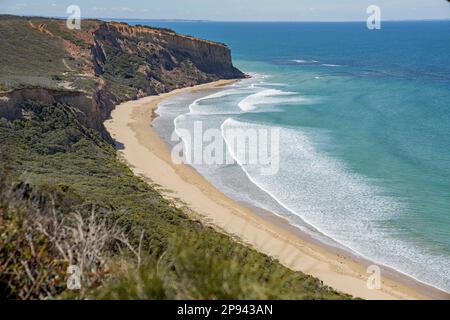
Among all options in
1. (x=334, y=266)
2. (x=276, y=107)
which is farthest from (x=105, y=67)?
(x=334, y=266)

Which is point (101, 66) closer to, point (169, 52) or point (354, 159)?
point (169, 52)

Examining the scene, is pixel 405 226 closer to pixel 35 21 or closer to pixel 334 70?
pixel 35 21

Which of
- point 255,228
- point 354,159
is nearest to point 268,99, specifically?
point 354,159

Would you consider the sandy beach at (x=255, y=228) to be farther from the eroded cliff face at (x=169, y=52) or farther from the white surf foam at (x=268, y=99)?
the eroded cliff face at (x=169, y=52)

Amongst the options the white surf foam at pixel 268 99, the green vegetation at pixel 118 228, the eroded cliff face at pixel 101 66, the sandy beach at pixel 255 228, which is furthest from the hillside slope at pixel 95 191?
the white surf foam at pixel 268 99

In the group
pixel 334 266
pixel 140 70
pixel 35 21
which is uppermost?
pixel 35 21

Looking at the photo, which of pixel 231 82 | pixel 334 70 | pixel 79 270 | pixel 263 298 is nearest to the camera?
pixel 263 298
